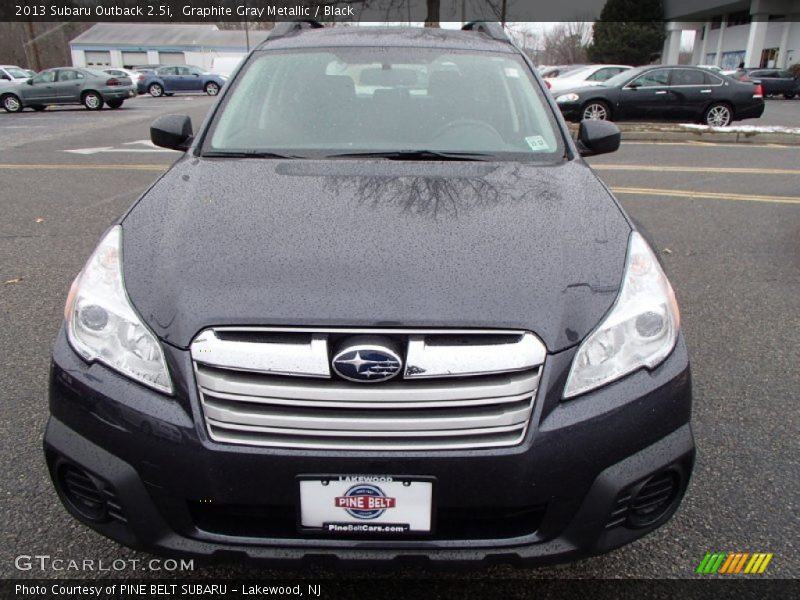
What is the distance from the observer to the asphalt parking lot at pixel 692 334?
7.13 ft

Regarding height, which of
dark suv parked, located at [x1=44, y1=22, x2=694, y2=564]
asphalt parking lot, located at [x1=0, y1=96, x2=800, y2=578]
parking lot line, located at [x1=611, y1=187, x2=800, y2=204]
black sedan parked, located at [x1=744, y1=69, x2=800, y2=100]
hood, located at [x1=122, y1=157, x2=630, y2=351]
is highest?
hood, located at [x1=122, y1=157, x2=630, y2=351]

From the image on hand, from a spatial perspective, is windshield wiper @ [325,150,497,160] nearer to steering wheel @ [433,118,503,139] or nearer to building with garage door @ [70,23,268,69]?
steering wheel @ [433,118,503,139]

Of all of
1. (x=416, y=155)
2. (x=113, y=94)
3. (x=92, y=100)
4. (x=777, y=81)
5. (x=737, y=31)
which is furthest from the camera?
(x=737, y=31)

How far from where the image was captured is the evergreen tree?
49.1 metres

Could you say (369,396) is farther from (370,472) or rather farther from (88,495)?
(88,495)

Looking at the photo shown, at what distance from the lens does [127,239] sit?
201cm

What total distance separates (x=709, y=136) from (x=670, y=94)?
108 inches

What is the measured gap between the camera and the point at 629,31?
48969 mm

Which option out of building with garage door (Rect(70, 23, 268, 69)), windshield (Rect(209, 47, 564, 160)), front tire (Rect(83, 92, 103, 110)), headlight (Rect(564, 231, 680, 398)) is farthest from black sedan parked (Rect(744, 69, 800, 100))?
building with garage door (Rect(70, 23, 268, 69))

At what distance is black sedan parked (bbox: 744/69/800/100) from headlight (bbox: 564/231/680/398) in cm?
3534

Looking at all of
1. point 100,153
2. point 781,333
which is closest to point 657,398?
point 781,333

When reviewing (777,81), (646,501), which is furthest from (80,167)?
(777,81)

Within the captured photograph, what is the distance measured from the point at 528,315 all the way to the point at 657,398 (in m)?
0.41

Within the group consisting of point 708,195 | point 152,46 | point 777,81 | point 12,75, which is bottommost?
point 777,81
